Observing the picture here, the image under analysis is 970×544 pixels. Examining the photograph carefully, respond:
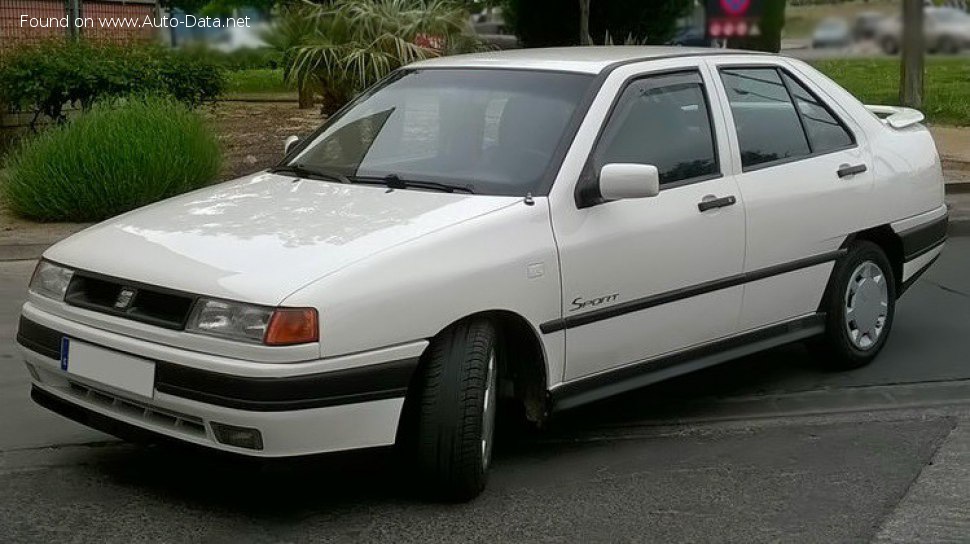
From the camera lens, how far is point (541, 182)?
199 inches

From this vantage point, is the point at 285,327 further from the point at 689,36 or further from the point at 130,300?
the point at 689,36

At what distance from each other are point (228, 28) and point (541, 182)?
1033 centimetres

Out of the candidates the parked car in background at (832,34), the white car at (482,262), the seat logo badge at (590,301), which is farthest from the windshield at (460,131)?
the parked car in background at (832,34)

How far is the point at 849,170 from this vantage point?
248 inches

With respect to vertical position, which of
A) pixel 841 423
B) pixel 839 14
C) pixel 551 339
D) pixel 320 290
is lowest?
pixel 841 423

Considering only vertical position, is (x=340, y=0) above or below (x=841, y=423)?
above

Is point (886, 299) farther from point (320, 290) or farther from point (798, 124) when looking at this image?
point (320, 290)

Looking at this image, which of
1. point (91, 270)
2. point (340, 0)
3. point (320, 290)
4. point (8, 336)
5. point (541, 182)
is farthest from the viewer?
point (340, 0)

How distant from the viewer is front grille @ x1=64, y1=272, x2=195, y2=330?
14.4 feet

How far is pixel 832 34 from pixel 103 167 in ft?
19.2

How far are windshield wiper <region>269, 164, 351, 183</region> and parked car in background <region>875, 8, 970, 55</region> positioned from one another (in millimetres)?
6950

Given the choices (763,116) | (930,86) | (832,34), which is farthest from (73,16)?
(930,86)

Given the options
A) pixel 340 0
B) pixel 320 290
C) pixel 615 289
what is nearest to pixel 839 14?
pixel 340 0

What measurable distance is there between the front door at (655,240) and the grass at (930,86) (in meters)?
11.5
